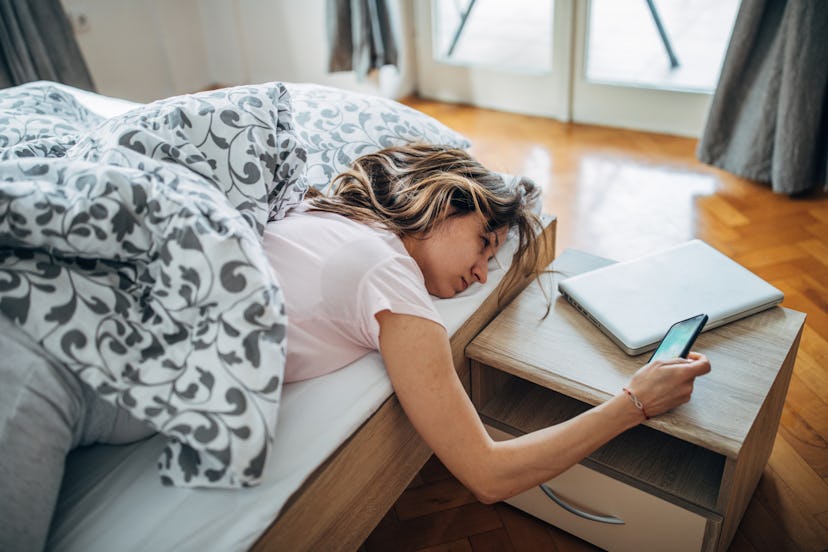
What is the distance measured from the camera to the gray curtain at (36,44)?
2.40 meters

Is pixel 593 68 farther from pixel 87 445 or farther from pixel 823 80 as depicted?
pixel 87 445

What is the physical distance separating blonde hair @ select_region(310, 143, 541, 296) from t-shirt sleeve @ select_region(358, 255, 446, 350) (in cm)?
14

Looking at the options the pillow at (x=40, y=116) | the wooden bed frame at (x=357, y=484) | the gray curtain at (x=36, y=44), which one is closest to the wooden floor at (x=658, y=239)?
the wooden bed frame at (x=357, y=484)

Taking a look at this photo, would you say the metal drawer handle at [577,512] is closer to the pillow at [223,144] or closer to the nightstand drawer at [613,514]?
the nightstand drawer at [613,514]

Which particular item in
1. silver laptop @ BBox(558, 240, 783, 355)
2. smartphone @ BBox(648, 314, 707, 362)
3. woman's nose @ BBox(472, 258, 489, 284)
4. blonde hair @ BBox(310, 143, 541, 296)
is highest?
blonde hair @ BBox(310, 143, 541, 296)

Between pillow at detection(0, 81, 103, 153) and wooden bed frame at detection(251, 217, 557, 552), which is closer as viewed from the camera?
wooden bed frame at detection(251, 217, 557, 552)

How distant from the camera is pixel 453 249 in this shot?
112 cm

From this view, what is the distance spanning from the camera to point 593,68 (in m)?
2.61

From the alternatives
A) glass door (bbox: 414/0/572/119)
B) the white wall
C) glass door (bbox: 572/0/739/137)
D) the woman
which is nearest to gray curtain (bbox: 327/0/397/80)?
the white wall

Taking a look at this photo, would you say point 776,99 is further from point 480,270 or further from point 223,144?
point 223,144

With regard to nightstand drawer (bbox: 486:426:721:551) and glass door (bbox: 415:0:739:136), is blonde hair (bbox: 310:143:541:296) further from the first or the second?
glass door (bbox: 415:0:739:136)

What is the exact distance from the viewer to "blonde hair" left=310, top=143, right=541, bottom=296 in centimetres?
110

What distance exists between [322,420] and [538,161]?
5.64 ft

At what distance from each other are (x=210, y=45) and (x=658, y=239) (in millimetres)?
2362
